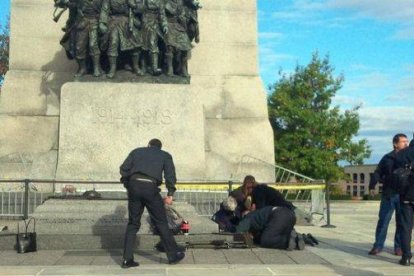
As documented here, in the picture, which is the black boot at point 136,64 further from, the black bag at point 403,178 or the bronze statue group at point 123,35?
the black bag at point 403,178

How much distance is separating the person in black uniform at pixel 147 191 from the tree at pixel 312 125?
25.8 m

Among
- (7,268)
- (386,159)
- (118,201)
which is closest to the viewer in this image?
(7,268)

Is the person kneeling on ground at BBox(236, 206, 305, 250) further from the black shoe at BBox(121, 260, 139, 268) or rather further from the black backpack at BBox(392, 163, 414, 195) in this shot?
the black shoe at BBox(121, 260, 139, 268)

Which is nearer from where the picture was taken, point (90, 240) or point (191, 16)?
point (90, 240)

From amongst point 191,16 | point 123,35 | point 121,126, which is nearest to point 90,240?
point 121,126

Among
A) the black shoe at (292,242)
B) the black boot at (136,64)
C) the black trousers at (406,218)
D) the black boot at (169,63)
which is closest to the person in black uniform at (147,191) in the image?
the black shoe at (292,242)

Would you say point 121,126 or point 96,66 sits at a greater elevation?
point 96,66

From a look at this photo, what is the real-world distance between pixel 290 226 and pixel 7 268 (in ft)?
13.2

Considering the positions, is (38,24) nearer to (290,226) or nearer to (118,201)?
(118,201)

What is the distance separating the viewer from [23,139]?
17.8 m

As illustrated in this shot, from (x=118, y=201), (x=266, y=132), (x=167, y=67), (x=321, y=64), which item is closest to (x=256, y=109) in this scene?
(x=266, y=132)

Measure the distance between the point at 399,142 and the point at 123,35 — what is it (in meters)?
7.54

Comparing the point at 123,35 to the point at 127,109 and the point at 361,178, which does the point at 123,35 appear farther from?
the point at 361,178

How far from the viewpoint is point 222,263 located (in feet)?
28.7
